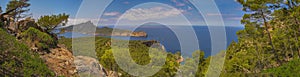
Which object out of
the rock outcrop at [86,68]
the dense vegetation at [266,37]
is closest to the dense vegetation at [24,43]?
the rock outcrop at [86,68]

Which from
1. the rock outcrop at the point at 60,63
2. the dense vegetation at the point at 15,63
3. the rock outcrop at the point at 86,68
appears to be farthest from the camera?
the rock outcrop at the point at 86,68

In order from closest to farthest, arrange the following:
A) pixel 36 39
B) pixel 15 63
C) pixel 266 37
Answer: pixel 15 63, pixel 36 39, pixel 266 37

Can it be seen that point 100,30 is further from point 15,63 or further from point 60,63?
point 15,63

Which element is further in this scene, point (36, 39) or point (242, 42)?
point (242, 42)

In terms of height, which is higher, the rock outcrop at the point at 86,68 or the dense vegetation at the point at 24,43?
the dense vegetation at the point at 24,43

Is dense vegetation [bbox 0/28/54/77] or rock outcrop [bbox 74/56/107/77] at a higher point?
dense vegetation [bbox 0/28/54/77]

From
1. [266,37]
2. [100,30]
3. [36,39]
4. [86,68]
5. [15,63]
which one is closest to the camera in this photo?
[15,63]

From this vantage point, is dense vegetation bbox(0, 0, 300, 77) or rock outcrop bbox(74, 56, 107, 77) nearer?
dense vegetation bbox(0, 0, 300, 77)

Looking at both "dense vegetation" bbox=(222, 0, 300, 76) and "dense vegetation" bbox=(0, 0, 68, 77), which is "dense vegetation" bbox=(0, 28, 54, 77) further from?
"dense vegetation" bbox=(222, 0, 300, 76)

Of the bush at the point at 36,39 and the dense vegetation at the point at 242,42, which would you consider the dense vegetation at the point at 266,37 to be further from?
the bush at the point at 36,39

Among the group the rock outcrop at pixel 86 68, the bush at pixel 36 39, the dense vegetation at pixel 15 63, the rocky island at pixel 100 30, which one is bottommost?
the rock outcrop at pixel 86 68

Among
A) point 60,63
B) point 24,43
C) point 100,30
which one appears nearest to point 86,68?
point 60,63

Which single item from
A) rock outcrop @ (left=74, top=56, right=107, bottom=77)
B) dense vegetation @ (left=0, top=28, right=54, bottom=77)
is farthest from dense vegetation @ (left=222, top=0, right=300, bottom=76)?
dense vegetation @ (left=0, top=28, right=54, bottom=77)

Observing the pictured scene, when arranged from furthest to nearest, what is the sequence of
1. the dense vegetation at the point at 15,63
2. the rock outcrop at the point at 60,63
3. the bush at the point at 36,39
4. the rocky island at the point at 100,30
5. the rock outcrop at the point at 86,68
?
the rocky island at the point at 100,30
the bush at the point at 36,39
the rock outcrop at the point at 86,68
the rock outcrop at the point at 60,63
the dense vegetation at the point at 15,63
